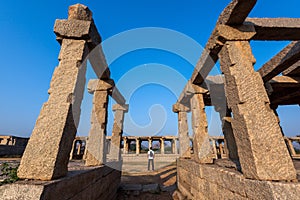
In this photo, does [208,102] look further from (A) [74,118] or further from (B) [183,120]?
(A) [74,118]

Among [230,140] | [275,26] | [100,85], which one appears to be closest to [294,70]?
[230,140]

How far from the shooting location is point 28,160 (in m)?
2.28

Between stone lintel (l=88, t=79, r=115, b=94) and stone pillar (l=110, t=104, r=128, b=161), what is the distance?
246 cm

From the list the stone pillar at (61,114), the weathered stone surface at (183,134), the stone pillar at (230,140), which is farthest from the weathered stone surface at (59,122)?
the stone pillar at (230,140)

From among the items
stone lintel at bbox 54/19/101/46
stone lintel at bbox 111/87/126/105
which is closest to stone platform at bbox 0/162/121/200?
stone lintel at bbox 54/19/101/46

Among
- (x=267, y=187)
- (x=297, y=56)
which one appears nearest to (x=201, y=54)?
(x=297, y=56)

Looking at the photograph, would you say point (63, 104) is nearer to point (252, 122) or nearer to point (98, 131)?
point (98, 131)

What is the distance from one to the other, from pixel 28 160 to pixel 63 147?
0.48 m

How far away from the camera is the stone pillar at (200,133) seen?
475cm

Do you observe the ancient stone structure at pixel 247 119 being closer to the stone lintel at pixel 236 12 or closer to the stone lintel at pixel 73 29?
the stone lintel at pixel 236 12

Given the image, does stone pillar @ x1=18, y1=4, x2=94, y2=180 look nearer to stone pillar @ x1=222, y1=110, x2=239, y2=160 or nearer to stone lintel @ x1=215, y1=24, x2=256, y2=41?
stone lintel @ x1=215, y1=24, x2=256, y2=41

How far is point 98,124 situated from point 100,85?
141 centimetres

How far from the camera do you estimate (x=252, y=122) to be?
8.30ft

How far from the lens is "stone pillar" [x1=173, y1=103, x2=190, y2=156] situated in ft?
23.7
